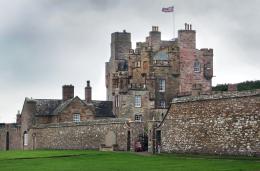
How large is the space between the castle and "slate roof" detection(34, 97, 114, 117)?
12cm

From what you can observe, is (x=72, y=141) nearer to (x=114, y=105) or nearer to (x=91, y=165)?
A: (x=114, y=105)

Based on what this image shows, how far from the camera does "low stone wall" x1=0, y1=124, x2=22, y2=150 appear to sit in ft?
309

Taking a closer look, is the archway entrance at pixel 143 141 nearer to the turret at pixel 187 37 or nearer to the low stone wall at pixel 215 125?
the low stone wall at pixel 215 125

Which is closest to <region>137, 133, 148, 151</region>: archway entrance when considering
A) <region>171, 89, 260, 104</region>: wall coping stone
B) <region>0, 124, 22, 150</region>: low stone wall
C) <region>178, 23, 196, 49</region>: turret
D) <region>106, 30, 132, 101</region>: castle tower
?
<region>171, 89, 260, 104</region>: wall coping stone

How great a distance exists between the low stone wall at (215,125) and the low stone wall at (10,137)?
Result: 3948cm

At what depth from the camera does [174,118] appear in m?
56.7

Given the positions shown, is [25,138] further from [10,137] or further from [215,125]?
[215,125]

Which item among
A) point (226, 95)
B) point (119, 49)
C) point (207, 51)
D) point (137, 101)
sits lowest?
point (226, 95)

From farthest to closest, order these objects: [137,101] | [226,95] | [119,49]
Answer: [119,49] < [137,101] < [226,95]

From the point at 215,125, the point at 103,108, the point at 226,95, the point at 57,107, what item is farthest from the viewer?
the point at 103,108

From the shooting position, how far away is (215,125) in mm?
51562

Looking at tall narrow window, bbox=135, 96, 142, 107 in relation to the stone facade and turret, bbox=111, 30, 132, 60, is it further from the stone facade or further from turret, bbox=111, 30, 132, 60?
turret, bbox=111, 30, 132, 60

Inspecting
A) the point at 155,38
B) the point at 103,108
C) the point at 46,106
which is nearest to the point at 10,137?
the point at 46,106

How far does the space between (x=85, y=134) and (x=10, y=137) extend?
29.4 m
